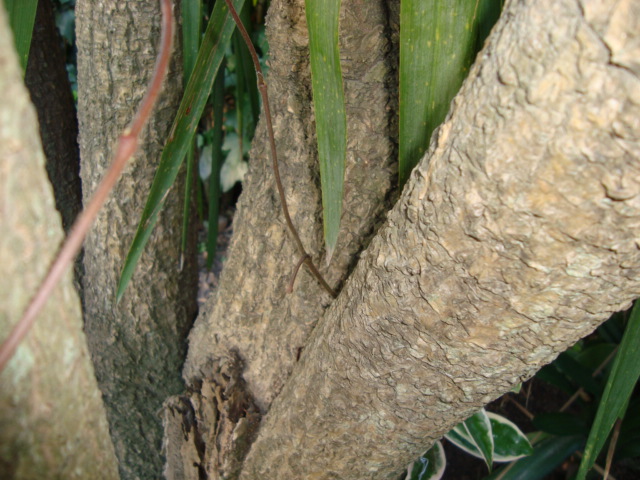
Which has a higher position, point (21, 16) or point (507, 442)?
point (21, 16)

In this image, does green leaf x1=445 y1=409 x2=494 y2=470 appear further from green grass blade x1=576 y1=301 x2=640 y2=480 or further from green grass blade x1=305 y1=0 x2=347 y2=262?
green grass blade x1=305 y1=0 x2=347 y2=262

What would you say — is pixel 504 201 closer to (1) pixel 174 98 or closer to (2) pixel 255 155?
(2) pixel 255 155

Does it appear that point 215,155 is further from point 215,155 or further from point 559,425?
point 559,425

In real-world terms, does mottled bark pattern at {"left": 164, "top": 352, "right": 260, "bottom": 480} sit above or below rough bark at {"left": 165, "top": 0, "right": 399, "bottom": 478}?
below

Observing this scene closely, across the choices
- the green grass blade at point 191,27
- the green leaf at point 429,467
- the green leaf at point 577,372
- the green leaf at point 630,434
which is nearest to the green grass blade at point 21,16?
the green grass blade at point 191,27

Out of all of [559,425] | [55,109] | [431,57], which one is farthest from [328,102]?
[559,425]

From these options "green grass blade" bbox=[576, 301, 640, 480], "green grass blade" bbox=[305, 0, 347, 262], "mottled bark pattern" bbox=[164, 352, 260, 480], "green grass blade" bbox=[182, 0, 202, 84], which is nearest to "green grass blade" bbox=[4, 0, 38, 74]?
"green grass blade" bbox=[182, 0, 202, 84]
